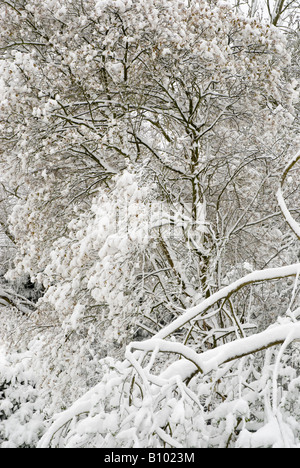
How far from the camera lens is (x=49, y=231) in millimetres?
6246

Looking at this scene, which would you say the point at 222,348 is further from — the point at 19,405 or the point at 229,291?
the point at 19,405

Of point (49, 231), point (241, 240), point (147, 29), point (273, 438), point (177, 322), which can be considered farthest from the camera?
point (241, 240)

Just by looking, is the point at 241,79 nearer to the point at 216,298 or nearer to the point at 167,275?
the point at 167,275

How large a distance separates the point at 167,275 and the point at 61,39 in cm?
432

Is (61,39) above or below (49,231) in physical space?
above

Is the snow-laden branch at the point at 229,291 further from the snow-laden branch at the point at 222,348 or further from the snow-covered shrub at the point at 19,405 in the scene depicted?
the snow-covered shrub at the point at 19,405

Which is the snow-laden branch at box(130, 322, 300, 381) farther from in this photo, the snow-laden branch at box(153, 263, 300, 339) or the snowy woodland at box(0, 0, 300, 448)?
the snowy woodland at box(0, 0, 300, 448)

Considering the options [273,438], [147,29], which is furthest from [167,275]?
[273,438]

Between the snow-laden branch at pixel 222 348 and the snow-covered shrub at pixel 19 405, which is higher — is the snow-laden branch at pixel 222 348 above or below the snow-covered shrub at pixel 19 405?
above

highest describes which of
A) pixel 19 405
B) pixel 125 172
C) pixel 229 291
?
pixel 125 172

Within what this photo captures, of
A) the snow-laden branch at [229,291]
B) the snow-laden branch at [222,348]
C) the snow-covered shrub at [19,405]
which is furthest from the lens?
the snow-covered shrub at [19,405]

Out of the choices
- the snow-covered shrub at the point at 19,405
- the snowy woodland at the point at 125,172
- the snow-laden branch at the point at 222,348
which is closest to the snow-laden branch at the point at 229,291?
the snow-laden branch at the point at 222,348

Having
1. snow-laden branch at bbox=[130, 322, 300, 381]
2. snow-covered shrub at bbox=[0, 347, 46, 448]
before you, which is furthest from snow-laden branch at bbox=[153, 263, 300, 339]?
snow-covered shrub at bbox=[0, 347, 46, 448]

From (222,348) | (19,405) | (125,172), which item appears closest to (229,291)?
(222,348)
